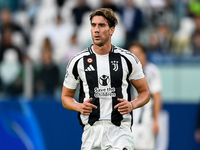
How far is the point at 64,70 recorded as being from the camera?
9.73 m

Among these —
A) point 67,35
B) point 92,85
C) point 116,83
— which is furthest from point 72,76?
point 67,35

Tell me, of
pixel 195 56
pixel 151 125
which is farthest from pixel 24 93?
pixel 195 56

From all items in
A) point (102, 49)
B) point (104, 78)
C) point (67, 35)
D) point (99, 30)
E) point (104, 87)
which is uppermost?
point (67, 35)

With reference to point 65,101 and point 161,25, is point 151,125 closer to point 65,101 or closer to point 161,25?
point 65,101

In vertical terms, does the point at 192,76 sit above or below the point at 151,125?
above

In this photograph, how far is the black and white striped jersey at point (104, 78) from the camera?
204 inches

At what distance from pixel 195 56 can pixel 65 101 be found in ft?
18.6

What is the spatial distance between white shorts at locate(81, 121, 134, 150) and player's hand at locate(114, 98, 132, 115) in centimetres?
22

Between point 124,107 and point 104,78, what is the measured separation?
425 mm

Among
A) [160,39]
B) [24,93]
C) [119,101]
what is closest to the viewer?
[119,101]

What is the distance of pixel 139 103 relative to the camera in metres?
5.30

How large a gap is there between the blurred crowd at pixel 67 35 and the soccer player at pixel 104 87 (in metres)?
4.44

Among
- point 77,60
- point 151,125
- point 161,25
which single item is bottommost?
point 151,125

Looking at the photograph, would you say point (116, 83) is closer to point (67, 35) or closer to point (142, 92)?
point (142, 92)
